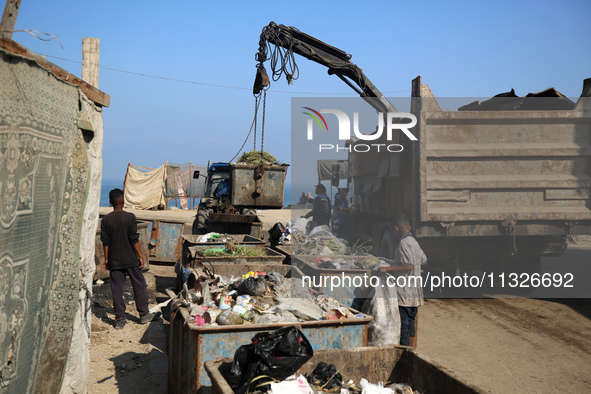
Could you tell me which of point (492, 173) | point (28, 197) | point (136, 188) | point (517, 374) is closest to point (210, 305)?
point (28, 197)

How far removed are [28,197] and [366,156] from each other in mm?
8946

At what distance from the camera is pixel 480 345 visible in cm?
582

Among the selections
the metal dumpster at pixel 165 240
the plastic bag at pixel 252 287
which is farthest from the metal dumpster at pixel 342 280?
the metal dumpster at pixel 165 240

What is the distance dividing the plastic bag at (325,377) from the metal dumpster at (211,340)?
0.53 m

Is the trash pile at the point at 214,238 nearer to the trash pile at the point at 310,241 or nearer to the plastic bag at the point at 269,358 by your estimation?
the trash pile at the point at 310,241

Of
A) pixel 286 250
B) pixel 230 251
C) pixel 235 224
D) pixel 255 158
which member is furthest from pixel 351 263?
pixel 255 158

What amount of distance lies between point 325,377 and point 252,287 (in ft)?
5.24

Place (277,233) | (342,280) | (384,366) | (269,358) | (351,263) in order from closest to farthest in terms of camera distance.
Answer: (269,358), (384,366), (342,280), (351,263), (277,233)

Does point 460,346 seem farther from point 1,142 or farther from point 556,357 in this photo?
point 1,142

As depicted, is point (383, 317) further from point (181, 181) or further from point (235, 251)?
point (181, 181)

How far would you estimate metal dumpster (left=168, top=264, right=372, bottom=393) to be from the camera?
3.41 metres

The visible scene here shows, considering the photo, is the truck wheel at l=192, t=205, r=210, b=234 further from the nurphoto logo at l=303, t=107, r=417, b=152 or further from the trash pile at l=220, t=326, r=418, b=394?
the trash pile at l=220, t=326, r=418, b=394

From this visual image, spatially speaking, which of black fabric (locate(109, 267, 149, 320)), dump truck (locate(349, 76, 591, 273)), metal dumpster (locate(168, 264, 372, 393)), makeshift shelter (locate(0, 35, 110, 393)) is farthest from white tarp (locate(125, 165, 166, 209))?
makeshift shelter (locate(0, 35, 110, 393))

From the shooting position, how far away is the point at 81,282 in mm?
3562
